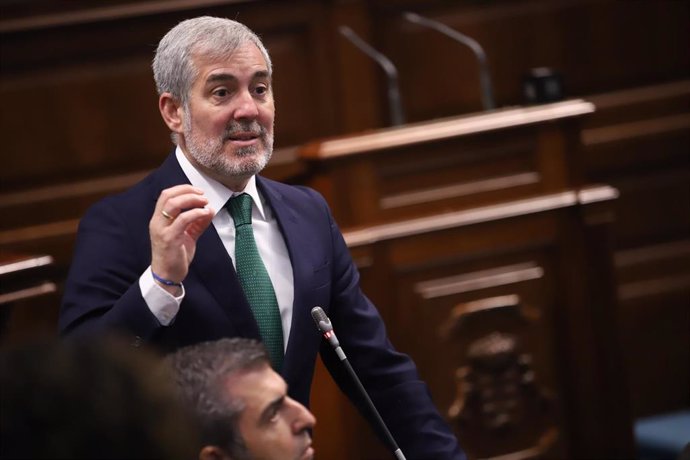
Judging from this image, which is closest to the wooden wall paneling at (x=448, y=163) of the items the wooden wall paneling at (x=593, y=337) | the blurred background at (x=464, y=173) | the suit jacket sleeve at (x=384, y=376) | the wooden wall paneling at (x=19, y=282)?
the blurred background at (x=464, y=173)

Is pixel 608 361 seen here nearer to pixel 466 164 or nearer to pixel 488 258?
pixel 488 258

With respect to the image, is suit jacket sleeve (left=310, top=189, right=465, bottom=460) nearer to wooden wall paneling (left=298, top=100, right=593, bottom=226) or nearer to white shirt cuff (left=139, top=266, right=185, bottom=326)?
white shirt cuff (left=139, top=266, right=185, bottom=326)

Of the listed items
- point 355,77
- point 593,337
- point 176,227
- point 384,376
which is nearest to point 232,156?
point 176,227

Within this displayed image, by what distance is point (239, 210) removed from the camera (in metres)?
2.32

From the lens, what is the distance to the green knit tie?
7.50 feet

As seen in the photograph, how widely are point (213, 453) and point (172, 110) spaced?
2.98 feet

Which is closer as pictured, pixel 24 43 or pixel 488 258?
pixel 488 258

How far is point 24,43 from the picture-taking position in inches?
166

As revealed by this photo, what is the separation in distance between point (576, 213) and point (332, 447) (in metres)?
0.97

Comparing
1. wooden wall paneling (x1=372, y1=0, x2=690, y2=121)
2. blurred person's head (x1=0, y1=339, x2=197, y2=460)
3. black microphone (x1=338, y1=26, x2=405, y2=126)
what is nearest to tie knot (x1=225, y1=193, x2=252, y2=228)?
blurred person's head (x1=0, y1=339, x2=197, y2=460)

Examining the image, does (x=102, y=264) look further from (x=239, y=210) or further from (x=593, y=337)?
(x=593, y=337)

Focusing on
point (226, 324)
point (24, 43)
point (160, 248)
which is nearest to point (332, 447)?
point (226, 324)

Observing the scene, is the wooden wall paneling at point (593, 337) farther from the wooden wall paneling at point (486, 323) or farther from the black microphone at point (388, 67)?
the black microphone at point (388, 67)

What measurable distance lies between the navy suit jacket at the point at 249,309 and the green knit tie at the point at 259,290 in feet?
0.10
